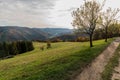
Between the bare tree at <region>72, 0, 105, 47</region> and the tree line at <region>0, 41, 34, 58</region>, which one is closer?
the bare tree at <region>72, 0, 105, 47</region>

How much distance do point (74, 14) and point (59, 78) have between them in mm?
30999

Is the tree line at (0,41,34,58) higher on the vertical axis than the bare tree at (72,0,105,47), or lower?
lower

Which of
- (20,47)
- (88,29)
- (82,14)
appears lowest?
(20,47)

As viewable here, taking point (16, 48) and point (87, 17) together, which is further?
point (16, 48)

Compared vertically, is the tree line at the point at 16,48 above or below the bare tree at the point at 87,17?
below

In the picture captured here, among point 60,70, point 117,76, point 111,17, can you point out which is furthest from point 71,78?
point 111,17

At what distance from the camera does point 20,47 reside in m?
134

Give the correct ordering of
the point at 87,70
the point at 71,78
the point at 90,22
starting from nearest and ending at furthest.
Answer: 1. the point at 71,78
2. the point at 87,70
3. the point at 90,22

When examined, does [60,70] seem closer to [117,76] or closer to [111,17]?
[117,76]

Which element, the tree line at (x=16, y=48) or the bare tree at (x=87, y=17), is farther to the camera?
the tree line at (x=16, y=48)

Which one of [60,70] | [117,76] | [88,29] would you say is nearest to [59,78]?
[60,70]

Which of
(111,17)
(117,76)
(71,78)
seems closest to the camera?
(71,78)

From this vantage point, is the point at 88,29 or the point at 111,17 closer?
the point at 88,29

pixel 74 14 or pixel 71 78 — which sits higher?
pixel 74 14
